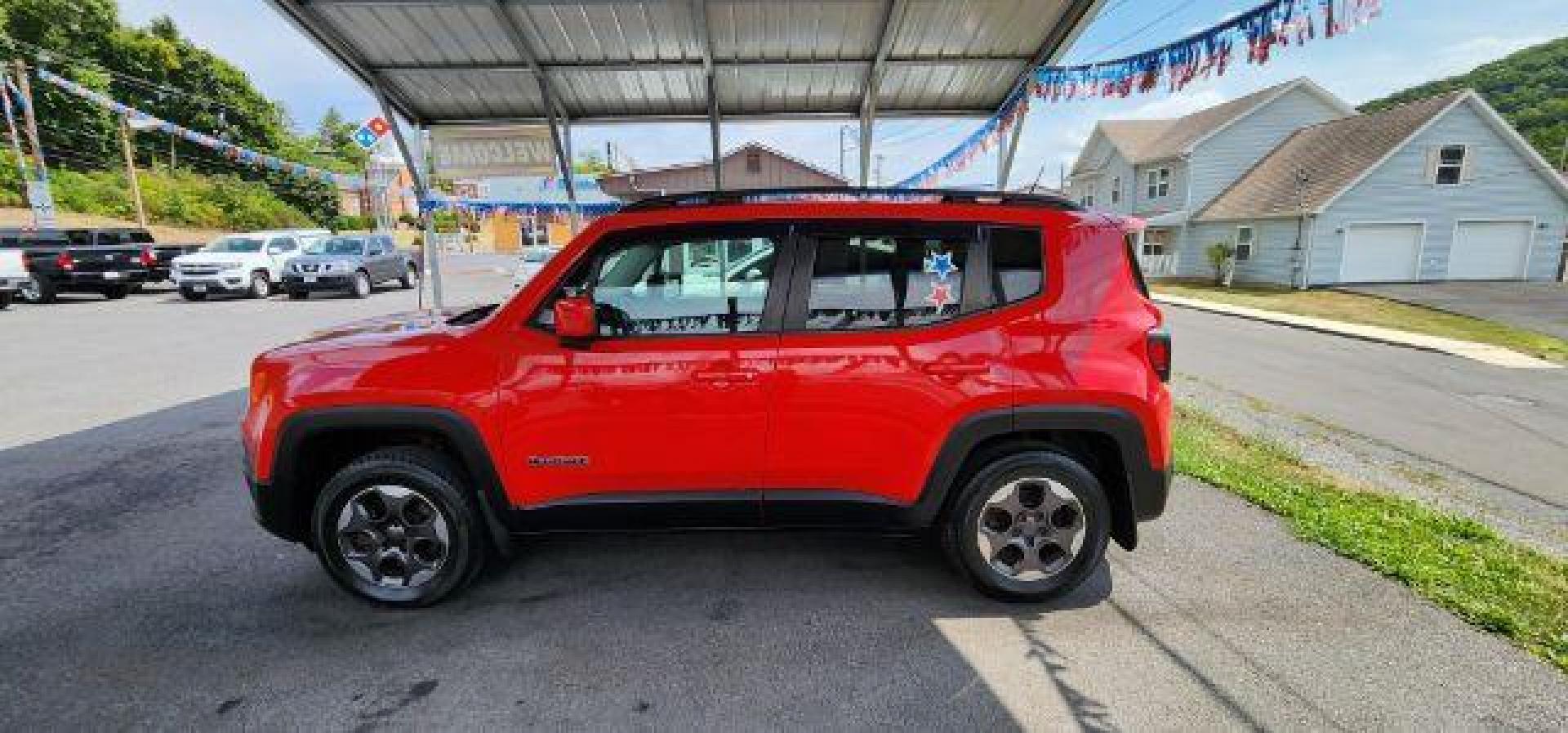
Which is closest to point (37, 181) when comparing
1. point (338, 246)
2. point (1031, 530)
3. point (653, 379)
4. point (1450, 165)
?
point (338, 246)

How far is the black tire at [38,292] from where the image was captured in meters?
16.1

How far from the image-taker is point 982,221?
3176 mm

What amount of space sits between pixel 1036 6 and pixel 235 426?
7.95 meters

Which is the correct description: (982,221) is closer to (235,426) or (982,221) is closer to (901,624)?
(901,624)

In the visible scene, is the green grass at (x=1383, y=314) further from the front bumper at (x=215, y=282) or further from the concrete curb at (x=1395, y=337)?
the front bumper at (x=215, y=282)

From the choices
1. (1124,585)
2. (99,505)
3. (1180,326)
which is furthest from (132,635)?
(1180,326)

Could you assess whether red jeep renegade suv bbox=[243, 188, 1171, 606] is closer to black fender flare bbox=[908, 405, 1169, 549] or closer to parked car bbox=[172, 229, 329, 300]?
black fender flare bbox=[908, 405, 1169, 549]

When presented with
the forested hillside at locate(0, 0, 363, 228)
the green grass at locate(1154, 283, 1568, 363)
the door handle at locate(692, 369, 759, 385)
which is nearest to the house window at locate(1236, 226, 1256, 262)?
the green grass at locate(1154, 283, 1568, 363)

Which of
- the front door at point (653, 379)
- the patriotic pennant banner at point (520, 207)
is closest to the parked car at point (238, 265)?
the patriotic pennant banner at point (520, 207)

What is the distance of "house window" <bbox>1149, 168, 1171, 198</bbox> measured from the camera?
29.4 m

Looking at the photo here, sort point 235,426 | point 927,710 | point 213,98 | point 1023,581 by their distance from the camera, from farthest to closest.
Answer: point 213,98 < point 235,426 < point 1023,581 < point 927,710

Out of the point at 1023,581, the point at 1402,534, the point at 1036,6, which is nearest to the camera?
the point at 1023,581

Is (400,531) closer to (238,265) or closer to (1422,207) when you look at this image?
(238,265)

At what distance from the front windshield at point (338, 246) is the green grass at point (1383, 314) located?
24.6 m
